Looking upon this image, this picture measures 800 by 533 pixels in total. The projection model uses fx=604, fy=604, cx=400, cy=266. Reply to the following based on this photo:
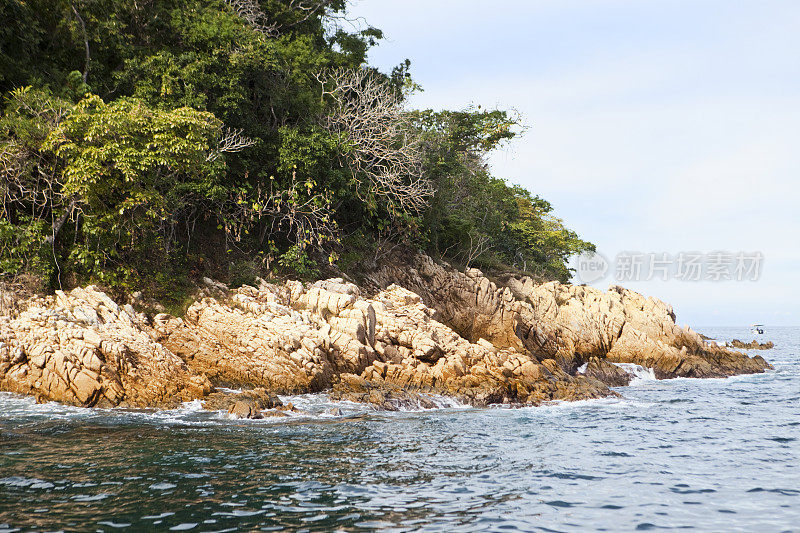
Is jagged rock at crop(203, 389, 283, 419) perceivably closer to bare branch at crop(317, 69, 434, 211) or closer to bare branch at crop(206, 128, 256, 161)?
bare branch at crop(206, 128, 256, 161)

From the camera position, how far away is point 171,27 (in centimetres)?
2227

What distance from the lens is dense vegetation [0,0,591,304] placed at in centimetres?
1766

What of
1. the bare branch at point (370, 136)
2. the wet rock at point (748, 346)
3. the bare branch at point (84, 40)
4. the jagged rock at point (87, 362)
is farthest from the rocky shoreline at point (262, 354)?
the wet rock at point (748, 346)

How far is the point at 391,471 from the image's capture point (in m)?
9.90

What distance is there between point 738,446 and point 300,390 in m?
10.8

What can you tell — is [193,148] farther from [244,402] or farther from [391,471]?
[391,471]

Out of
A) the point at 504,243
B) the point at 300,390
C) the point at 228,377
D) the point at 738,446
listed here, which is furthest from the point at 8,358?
the point at 504,243

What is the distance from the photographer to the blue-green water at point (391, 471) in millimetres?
7609

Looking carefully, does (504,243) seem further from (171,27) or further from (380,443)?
(380,443)

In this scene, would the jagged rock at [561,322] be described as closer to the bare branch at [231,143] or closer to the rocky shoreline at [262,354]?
the rocky shoreline at [262,354]

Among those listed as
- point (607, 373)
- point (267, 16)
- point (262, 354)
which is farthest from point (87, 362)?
point (607, 373)

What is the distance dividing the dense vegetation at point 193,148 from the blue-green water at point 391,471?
6.23 m

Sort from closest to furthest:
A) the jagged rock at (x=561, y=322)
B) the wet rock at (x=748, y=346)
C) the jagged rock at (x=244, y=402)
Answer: the jagged rock at (x=244, y=402)
the jagged rock at (x=561, y=322)
the wet rock at (x=748, y=346)

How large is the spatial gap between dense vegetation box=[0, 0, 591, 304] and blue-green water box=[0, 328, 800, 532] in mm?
6232
